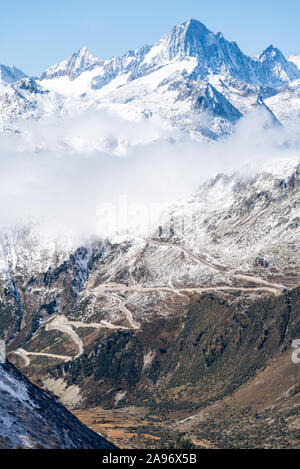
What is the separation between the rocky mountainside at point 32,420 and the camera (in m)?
91.4

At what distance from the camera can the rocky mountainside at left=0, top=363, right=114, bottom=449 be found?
91375 mm

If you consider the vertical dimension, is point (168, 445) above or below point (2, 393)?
below

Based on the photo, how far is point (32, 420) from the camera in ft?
321
